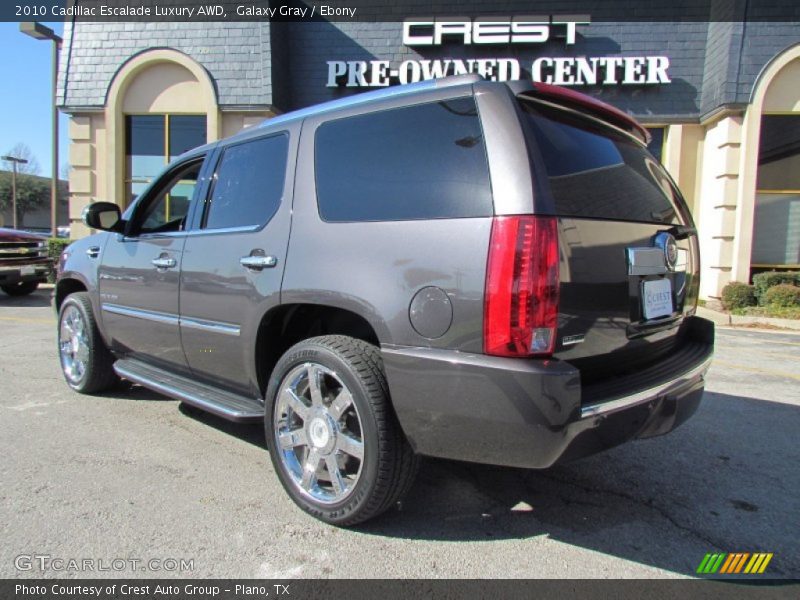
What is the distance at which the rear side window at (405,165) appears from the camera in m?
2.23

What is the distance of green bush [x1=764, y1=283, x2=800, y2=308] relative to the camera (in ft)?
32.1

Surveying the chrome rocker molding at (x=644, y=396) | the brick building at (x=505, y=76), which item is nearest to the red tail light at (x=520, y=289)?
the chrome rocker molding at (x=644, y=396)

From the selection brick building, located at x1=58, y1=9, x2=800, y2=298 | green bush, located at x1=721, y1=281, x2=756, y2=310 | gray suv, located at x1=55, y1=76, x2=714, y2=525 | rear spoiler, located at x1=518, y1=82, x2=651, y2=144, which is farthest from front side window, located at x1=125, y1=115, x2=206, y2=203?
rear spoiler, located at x1=518, y1=82, x2=651, y2=144

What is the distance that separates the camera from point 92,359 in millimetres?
4414

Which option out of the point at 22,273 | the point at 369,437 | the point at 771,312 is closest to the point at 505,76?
the point at 771,312

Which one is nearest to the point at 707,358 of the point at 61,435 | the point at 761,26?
the point at 61,435

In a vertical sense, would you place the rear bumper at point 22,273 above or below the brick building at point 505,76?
below

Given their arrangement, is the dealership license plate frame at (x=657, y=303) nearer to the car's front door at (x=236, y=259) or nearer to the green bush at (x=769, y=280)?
the car's front door at (x=236, y=259)

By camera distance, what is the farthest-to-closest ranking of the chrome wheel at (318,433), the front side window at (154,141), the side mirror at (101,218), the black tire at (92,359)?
1. the front side window at (154,141)
2. the black tire at (92,359)
3. the side mirror at (101,218)
4. the chrome wheel at (318,433)

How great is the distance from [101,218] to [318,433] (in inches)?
105

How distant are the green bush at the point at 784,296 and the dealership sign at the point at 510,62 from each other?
459cm

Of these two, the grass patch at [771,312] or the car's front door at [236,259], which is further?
the grass patch at [771,312]

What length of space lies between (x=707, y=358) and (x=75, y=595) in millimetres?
3030

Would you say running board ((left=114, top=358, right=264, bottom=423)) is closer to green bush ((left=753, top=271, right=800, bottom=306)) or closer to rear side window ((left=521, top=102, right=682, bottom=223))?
rear side window ((left=521, top=102, right=682, bottom=223))
